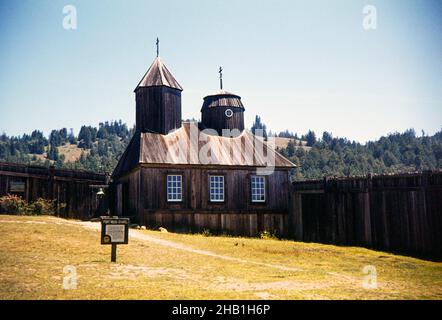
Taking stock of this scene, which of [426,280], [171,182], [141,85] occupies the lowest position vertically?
[426,280]

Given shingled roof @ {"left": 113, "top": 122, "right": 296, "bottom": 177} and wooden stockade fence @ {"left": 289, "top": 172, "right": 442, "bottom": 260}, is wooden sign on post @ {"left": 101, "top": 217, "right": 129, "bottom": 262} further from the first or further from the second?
wooden stockade fence @ {"left": 289, "top": 172, "right": 442, "bottom": 260}

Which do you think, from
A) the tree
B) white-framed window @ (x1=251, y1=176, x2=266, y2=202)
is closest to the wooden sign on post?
white-framed window @ (x1=251, y1=176, x2=266, y2=202)

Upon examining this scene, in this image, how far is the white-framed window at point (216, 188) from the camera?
85.5ft

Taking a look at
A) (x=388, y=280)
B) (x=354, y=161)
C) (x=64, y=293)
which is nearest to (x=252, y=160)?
(x=388, y=280)

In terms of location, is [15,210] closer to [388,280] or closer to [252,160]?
[252,160]

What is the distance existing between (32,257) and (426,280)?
11902 millimetres

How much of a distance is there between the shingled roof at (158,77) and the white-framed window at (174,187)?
683 cm

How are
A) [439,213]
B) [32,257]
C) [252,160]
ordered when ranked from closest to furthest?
[32,257] < [439,213] < [252,160]

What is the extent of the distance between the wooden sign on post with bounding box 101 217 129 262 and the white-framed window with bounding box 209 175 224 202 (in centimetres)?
1348

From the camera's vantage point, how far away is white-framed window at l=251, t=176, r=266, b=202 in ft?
89.2

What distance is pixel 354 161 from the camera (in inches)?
5551

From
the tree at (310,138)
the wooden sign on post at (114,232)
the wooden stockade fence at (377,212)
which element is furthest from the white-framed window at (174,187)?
the tree at (310,138)

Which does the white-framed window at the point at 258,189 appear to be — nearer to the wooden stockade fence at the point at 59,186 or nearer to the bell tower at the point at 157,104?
the bell tower at the point at 157,104
